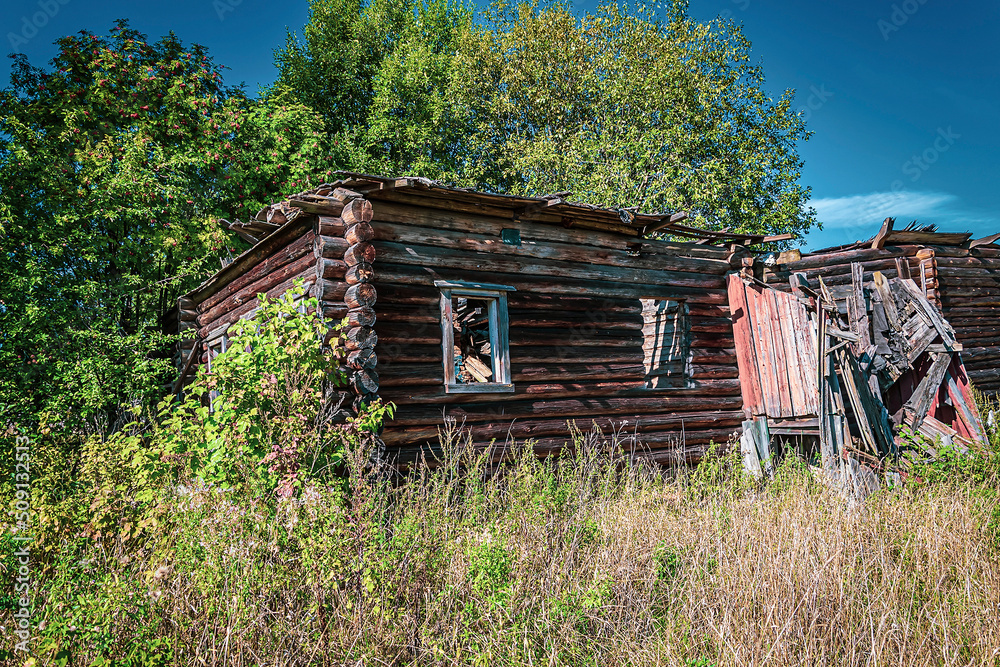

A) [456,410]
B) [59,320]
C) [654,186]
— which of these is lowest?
[456,410]

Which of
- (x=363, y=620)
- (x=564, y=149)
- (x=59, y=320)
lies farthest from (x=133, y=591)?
(x=564, y=149)

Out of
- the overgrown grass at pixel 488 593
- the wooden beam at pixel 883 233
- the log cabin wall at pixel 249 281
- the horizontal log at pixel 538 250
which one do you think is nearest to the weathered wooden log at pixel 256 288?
the log cabin wall at pixel 249 281

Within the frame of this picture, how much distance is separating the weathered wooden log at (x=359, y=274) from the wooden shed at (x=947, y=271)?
10.4m

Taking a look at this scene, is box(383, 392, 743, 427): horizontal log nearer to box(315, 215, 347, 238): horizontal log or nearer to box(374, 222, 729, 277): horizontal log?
box(374, 222, 729, 277): horizontal log

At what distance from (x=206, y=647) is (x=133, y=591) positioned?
0.49m

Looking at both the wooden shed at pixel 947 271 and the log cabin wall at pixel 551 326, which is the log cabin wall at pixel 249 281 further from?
the wooden shed at pixel 947 271

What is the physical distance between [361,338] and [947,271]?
1418cm

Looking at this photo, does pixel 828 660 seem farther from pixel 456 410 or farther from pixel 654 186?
pixel 654 186

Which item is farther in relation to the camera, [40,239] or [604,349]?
[40,239]

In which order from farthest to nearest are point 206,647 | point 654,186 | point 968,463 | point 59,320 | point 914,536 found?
point 654,186 < point 59,320 < point 968,463 < point 914,536 < point 206,647

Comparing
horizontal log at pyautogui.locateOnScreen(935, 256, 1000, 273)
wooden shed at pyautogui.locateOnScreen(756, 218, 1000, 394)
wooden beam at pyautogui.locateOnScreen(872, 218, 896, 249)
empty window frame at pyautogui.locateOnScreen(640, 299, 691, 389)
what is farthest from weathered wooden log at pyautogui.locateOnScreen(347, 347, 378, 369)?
horizontal log at pyautogui.locateOnScreen(935, 256, 1000, 273)

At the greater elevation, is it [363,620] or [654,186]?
[654,186]

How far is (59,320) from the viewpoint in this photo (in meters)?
11.5

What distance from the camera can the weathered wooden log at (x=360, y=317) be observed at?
6.71 m
